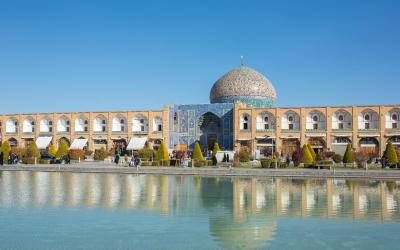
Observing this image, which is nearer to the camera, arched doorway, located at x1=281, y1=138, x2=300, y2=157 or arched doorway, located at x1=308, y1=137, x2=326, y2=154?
arched doorway, located at x1=281, y1=138, x2=300, y2=157

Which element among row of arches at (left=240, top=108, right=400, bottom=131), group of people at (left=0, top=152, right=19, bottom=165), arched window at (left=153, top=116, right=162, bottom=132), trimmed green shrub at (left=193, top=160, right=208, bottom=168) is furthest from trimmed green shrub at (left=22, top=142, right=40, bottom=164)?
row of arches at (left=240, top=108, right=400, bottom=131)

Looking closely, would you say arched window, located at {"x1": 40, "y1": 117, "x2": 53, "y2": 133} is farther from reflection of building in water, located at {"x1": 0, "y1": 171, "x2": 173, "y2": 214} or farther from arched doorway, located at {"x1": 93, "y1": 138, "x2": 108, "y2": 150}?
reflection of building in water, located at {"x1": 0, "y1": 171, "x2": 173, "y2": 214}

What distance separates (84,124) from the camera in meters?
41.6

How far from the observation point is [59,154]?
102 ft

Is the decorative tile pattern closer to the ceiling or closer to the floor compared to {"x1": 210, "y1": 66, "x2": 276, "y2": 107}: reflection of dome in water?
closer to the floor

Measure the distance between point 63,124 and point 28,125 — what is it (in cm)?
334

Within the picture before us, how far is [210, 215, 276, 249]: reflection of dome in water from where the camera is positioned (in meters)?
7.28

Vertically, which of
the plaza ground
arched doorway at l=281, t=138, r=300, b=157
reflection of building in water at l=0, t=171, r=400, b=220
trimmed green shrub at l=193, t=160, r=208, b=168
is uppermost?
arched doorway at l=281, t=138, r=300, b=157

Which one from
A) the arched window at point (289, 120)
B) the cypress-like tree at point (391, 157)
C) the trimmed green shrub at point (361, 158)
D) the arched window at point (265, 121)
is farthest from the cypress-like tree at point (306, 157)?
the arched window at point (265, 121)

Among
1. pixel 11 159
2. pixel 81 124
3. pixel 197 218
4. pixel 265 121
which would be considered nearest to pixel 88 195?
pixel 197 218

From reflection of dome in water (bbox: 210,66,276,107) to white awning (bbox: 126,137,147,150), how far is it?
742 cm

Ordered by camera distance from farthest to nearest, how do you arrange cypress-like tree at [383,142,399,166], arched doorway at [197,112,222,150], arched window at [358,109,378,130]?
arched doorway at [197,112,222,150]
arched window at [358,109,378,130]
cypress-like tree at [383,142,399,166]

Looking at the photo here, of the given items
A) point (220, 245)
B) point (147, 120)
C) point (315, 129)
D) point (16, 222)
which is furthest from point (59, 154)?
point (220, 245)

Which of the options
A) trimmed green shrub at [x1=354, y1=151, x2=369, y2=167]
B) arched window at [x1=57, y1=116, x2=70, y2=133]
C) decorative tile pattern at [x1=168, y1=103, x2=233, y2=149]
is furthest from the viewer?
arched window at [x1=57, y1=116, x2=70, y2=133]
